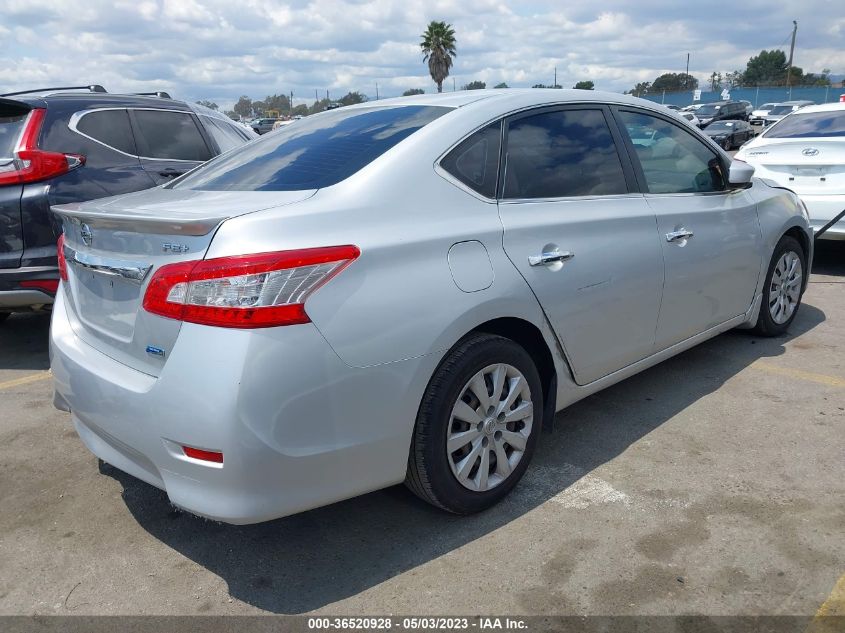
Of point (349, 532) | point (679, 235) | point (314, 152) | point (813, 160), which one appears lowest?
point (349, 532)

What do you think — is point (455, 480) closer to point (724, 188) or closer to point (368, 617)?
point (368, 617)

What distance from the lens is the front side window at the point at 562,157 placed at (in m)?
3.19

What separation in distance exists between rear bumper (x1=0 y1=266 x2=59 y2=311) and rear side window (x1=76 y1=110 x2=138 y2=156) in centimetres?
109

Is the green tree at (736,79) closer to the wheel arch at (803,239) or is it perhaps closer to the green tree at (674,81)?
the green tree at (674,81)

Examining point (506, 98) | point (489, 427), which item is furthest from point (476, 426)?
point (506, 98)

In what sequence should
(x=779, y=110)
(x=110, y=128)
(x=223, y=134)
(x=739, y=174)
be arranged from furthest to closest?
(x=779, y=110), (x=223, y=134), (x=110, y=128), (x=739, y=174)

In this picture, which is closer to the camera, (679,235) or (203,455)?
(203,455)

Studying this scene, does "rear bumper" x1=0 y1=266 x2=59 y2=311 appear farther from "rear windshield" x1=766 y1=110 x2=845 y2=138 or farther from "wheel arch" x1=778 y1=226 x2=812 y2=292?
"rear windshield" x1=766 y1=110 x2=845 y2=138

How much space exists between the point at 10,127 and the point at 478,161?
142 inches

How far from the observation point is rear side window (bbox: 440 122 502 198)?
9.62 feet

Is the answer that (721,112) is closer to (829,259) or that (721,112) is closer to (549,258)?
(829,259)

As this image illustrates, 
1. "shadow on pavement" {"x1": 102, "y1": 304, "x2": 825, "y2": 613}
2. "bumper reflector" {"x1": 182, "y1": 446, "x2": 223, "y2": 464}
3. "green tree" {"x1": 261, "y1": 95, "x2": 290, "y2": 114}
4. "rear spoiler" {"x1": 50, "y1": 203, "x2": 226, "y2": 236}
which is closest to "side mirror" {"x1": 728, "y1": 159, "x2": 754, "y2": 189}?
"shadow on pavement" {"x1": 102, "y1": 304, "x2": 825, "y2": 613}

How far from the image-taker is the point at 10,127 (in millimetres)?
Answer: 4914

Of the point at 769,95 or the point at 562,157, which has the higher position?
the point at 769,95
